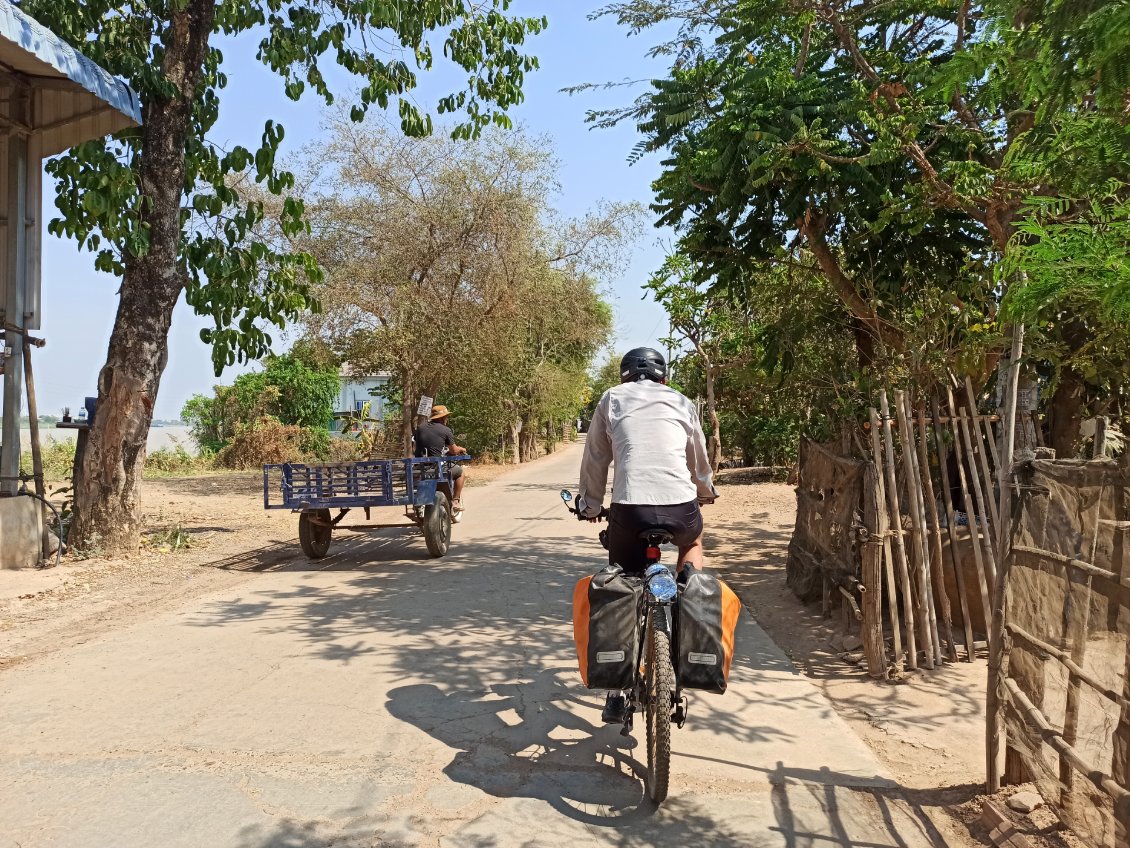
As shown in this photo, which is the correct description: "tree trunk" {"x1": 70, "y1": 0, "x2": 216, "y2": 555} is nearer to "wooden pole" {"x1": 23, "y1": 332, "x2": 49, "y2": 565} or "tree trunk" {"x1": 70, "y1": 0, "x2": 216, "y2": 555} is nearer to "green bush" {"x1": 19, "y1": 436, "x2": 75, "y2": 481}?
"wooden pole" {"x1": 23, "y1": 332, "x2": 49, "y2": 565}

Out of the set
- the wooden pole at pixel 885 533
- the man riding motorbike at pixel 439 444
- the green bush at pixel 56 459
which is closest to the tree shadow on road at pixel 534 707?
the wooden pole at pixel 885 533

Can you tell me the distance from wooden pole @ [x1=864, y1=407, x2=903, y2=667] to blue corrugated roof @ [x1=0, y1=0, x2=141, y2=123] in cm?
822

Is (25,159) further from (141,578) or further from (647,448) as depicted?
(647,448)

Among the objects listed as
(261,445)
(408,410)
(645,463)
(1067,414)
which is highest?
(408,410)

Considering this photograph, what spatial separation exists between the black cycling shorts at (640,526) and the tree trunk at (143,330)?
7.95 metres

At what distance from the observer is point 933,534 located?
19.0 ft

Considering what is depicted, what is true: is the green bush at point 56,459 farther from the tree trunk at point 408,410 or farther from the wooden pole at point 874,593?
the wooden pole at point 874,593

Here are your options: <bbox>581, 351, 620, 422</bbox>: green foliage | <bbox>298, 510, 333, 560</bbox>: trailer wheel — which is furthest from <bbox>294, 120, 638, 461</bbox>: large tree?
<bbox>581, 351, 620, 422</bbox>: green foliage

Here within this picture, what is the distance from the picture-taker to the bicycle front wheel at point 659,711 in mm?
3594

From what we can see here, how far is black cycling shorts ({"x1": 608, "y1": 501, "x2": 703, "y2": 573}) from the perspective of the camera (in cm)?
412

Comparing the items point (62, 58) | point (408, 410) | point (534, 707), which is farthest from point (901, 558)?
point (408, 410)

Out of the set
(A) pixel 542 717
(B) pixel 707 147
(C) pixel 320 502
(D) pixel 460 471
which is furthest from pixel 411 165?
(A) pixel 542 717

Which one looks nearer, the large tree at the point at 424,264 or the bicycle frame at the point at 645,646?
the bicycle frame at the point at 645,646

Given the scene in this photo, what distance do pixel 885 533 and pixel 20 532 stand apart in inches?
339
